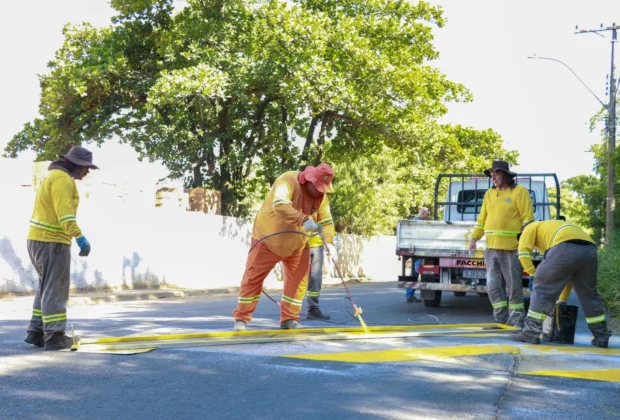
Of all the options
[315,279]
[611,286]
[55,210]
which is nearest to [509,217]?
[315,279]

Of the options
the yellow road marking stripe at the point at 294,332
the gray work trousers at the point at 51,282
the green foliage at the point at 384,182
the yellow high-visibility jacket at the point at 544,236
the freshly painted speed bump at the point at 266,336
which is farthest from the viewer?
the green foliage at the point at 384,182

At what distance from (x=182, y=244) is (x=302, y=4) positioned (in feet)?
38.0

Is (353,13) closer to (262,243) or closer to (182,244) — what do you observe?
(182,244)

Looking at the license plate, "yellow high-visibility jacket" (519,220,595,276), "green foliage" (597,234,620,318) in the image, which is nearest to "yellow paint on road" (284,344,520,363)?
"yellow high-visibility jacket" (519,220,595,276)

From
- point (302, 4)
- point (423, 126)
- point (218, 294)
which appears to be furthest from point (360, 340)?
point (302, 4)

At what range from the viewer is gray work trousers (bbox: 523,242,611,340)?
759 cm

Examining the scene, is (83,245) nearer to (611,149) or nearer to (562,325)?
(562,325)

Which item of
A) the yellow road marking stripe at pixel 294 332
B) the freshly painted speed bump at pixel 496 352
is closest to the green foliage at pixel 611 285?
the yellow road marking stripe at pixel 294 332

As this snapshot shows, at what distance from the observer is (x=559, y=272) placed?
25.0 feet

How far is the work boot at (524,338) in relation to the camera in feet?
25.7

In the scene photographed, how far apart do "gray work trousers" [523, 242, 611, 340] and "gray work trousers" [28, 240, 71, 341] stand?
14.6ft

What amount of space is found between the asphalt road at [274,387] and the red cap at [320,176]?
1648 mm

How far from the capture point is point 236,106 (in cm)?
2448

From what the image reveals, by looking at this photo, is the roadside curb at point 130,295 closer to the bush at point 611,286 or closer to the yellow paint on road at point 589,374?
the bush at point 611,286
